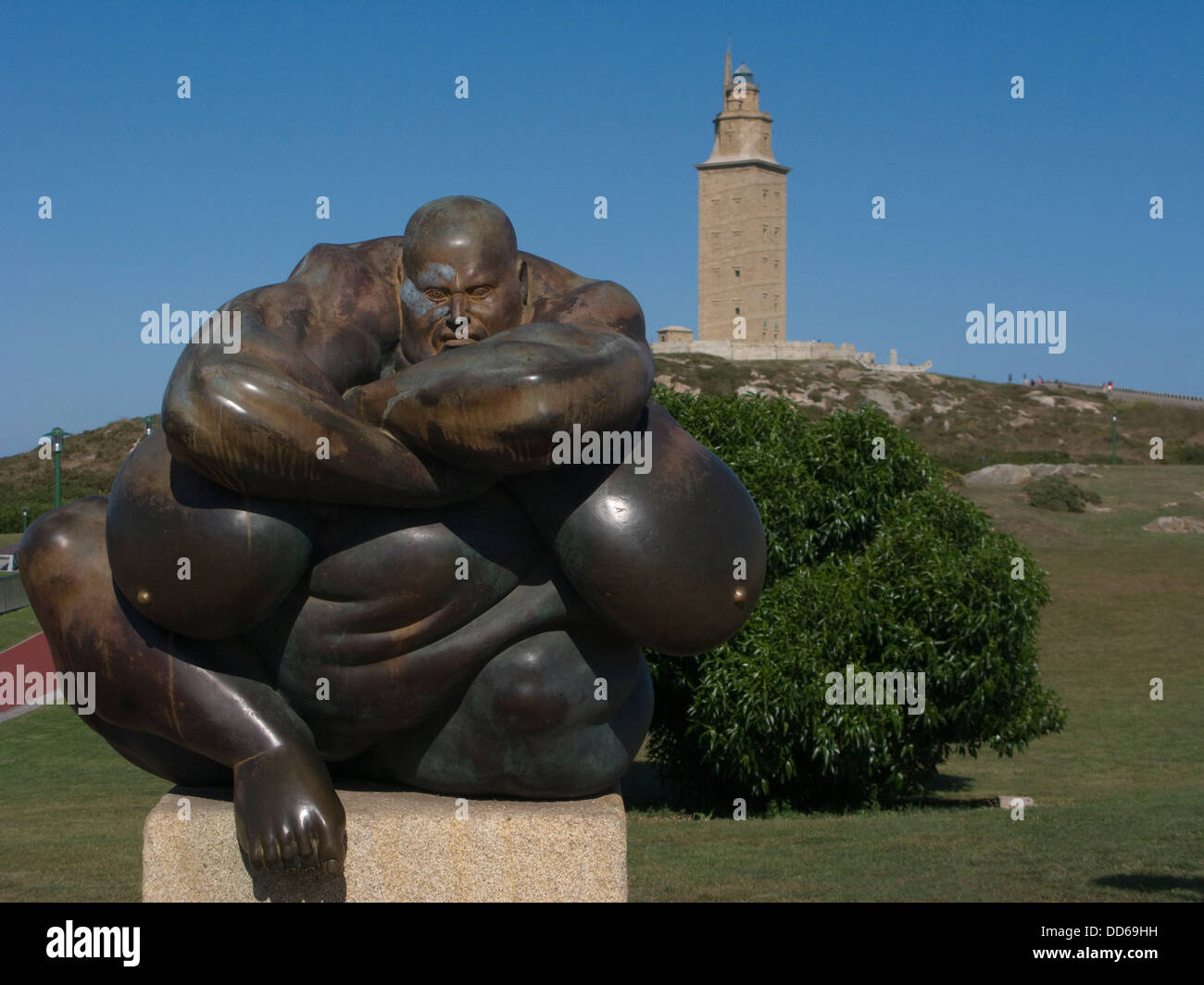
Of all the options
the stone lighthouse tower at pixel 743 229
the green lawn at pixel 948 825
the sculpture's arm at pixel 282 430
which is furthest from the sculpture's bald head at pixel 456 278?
the stone lighthouse tower at pixel 743 229

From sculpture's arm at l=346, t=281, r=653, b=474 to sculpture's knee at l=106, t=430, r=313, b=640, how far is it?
39 centimetres

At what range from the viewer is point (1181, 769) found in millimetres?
14578

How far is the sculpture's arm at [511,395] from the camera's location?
3.37 meters

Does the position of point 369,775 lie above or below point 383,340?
below

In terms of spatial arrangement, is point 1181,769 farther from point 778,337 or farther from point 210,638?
point 778,337

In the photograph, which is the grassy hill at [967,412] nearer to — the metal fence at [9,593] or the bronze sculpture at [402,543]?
the metal fence at [9,593]

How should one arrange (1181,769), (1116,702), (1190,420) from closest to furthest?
(1181,769) → (1116,702) → (1190,420)

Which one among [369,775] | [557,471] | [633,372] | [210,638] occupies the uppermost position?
[633,372]

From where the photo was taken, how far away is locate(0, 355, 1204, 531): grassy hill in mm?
54406

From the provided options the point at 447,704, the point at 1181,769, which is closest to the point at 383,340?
the point at 447,704

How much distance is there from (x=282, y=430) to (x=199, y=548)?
16.3 inches

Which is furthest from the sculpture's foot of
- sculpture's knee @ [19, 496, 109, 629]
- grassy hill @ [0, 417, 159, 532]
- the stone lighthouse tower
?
the stone lighthouse tower

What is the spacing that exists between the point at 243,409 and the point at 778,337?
254 ft

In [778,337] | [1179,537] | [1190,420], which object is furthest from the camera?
[778,337]
